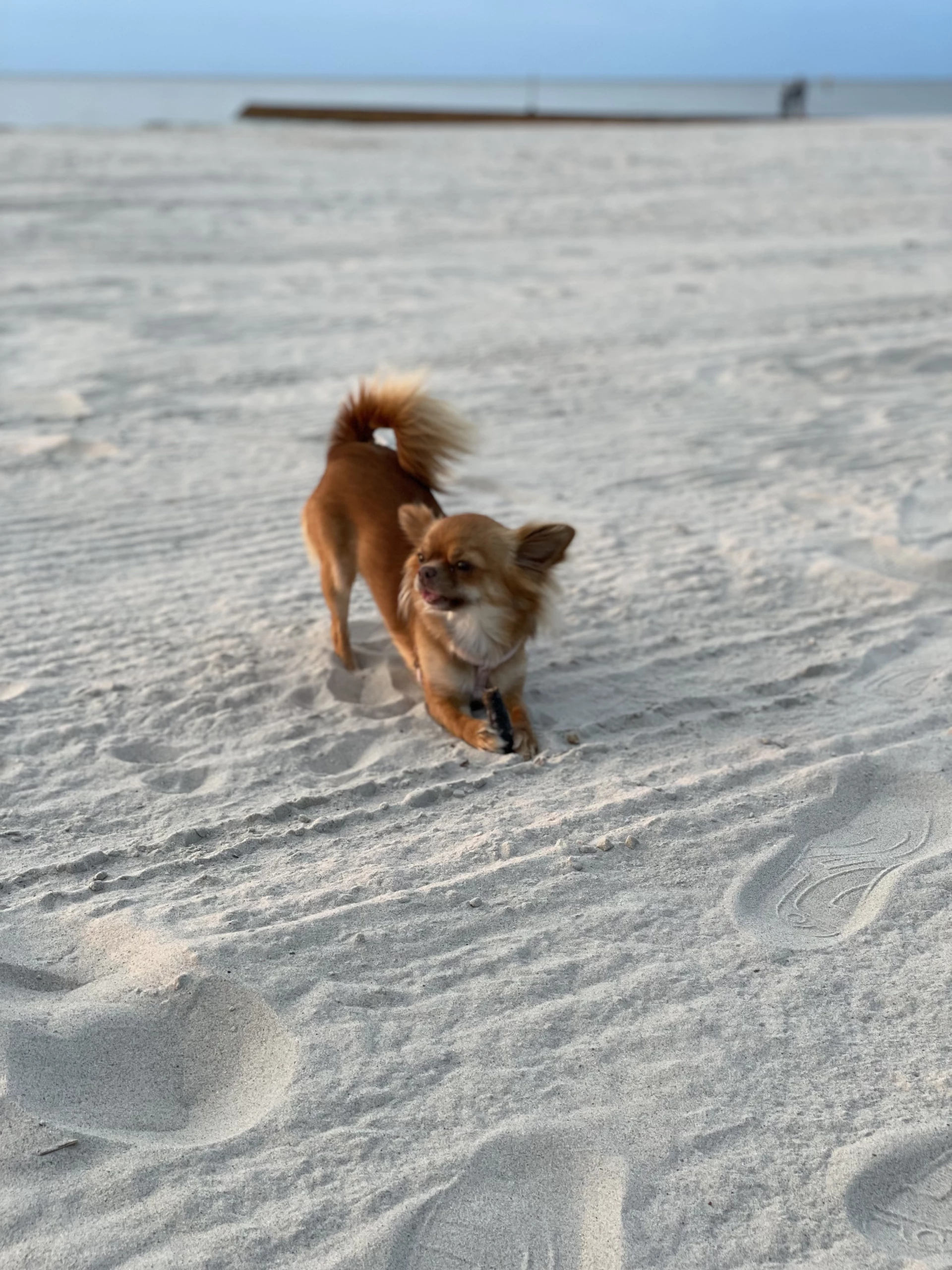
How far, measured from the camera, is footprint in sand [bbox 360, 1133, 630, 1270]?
207cm

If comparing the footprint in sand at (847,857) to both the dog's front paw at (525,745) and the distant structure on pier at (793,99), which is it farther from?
the distant structure on pier at (793,99)

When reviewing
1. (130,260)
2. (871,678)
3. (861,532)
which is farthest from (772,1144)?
(130,260)

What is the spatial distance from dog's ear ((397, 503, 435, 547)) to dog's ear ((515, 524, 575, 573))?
12.0 inches

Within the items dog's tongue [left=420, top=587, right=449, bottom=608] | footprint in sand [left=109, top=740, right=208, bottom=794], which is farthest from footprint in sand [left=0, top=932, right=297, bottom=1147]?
dog's tongue [left=420, top=587, right=449, bottom=608]

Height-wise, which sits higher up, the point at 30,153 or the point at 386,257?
the point at 30,153

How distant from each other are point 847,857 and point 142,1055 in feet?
5.90

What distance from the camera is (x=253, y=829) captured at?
3.24 meters

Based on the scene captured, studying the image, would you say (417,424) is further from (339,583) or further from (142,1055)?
(142,1055)

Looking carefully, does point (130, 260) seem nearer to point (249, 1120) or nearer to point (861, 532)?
point (861, 532)

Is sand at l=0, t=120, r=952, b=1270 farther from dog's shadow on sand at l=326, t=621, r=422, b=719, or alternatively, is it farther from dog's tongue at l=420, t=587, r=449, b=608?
dog's tongue at l=420, t=587, r=449, b=608

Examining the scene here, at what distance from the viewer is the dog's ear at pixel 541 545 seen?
12.0 feet

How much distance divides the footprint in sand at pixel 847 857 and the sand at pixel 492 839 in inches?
0.5

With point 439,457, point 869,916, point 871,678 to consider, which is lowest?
point 869,916

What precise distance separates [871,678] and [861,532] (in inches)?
53.2
